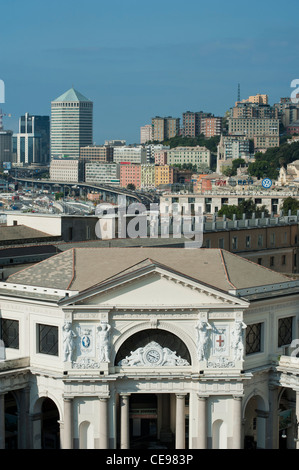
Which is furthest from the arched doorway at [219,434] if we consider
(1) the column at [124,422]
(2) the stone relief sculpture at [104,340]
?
(2) the stone relief sculpture at [104,340]

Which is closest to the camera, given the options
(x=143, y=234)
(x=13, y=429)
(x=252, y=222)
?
(x=13, y=429)

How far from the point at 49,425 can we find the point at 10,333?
438 centimetres

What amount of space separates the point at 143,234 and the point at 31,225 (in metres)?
8.66

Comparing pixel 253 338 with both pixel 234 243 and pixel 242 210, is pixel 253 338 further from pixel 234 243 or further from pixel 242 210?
pixel 242 210

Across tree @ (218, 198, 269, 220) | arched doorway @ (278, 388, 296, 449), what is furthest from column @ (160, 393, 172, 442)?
tree @ (218, 198, 269, 220)

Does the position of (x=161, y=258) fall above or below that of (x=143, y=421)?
above

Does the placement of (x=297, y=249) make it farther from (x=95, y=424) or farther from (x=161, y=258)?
(x=95, y=424)

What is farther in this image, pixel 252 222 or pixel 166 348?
pixel 252 222

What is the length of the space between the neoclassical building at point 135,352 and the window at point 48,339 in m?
0.04

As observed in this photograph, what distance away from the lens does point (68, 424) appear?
41125 millimetres

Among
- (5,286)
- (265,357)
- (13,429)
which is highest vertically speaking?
(5,286)
